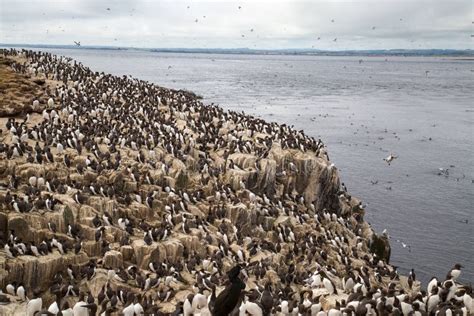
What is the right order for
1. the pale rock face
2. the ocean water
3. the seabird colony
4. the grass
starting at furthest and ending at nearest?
1. the ocean water
2. the grass
3. the pale rock face
4. the seabird colony

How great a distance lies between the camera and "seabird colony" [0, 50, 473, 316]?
15711mm

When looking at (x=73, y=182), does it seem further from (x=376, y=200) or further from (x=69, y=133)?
(x=376, y=200)

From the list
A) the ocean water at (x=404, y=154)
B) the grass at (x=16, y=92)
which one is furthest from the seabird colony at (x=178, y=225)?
the ocean water at (x=404, y=154)

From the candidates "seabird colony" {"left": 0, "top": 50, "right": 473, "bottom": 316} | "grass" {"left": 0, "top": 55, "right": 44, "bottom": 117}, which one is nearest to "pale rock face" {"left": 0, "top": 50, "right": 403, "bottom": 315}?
"seabird colony" {"left": 0, "top": 50, "right": 473, "bottom": 316}

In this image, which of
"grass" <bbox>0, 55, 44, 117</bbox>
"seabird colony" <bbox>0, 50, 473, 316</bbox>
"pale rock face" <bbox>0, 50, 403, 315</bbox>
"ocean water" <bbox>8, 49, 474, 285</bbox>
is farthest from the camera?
"ocean water" <bbox>8, 49, 474, 285</bbox>

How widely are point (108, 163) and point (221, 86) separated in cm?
7768

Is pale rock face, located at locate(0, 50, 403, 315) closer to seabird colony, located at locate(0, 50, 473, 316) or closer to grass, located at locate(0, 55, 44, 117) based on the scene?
seabird colony, located at locate(0, 50, 473, 316)

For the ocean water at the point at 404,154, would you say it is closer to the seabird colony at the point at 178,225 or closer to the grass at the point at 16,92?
the seabird colony at the point at 178,225

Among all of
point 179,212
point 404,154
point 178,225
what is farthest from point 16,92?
point 404,154

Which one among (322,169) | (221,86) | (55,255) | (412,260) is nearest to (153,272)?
(55,255)

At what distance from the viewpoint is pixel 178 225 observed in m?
21.2

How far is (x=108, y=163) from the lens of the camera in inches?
912

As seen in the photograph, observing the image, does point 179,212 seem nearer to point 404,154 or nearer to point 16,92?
point 16,92

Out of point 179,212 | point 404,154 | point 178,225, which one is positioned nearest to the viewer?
point 178,225
